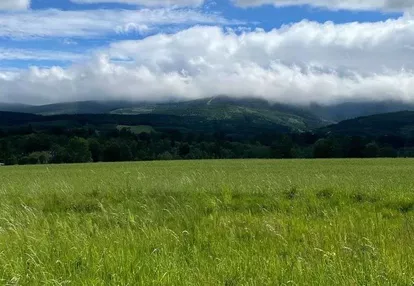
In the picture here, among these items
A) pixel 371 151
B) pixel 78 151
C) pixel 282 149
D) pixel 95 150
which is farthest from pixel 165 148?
pixel 371 151

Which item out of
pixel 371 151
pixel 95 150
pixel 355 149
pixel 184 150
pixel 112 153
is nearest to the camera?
pixel 371 151

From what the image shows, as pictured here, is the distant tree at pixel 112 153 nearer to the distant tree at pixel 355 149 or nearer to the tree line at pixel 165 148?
the tree line at pixel 165 148

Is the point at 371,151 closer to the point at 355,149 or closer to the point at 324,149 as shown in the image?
the point at 355,149

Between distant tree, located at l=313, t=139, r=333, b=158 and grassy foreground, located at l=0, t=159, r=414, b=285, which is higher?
grassy foreground, located at l=0, t=159, r=414, b=285

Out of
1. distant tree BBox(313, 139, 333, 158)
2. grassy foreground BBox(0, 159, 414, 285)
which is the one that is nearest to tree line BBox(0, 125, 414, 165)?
distant tree BBox(313, 139, 333, 158)

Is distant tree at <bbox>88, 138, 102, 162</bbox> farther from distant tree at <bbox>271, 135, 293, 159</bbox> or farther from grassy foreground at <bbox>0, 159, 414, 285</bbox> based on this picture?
grassy foreground at <bbox>0, 159, 414, 285</bbox>

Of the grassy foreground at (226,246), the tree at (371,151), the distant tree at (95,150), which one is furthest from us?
the distant tree at (95,150)

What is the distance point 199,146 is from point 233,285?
148962 mm

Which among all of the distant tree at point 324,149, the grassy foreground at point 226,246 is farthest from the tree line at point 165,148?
the grassy foreground at point 226,246

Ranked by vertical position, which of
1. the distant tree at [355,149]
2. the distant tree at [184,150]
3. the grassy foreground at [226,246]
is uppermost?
the grassy foreground at [226,246]

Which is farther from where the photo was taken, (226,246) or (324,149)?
(324,149)

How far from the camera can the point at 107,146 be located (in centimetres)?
13612

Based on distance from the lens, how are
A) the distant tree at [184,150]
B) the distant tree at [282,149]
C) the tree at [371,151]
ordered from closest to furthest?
the tree at [371,151] → the distant tree at [282,149] → the distant tree at [184,150]

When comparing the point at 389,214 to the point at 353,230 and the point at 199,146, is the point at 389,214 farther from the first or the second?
the point at 199,146
